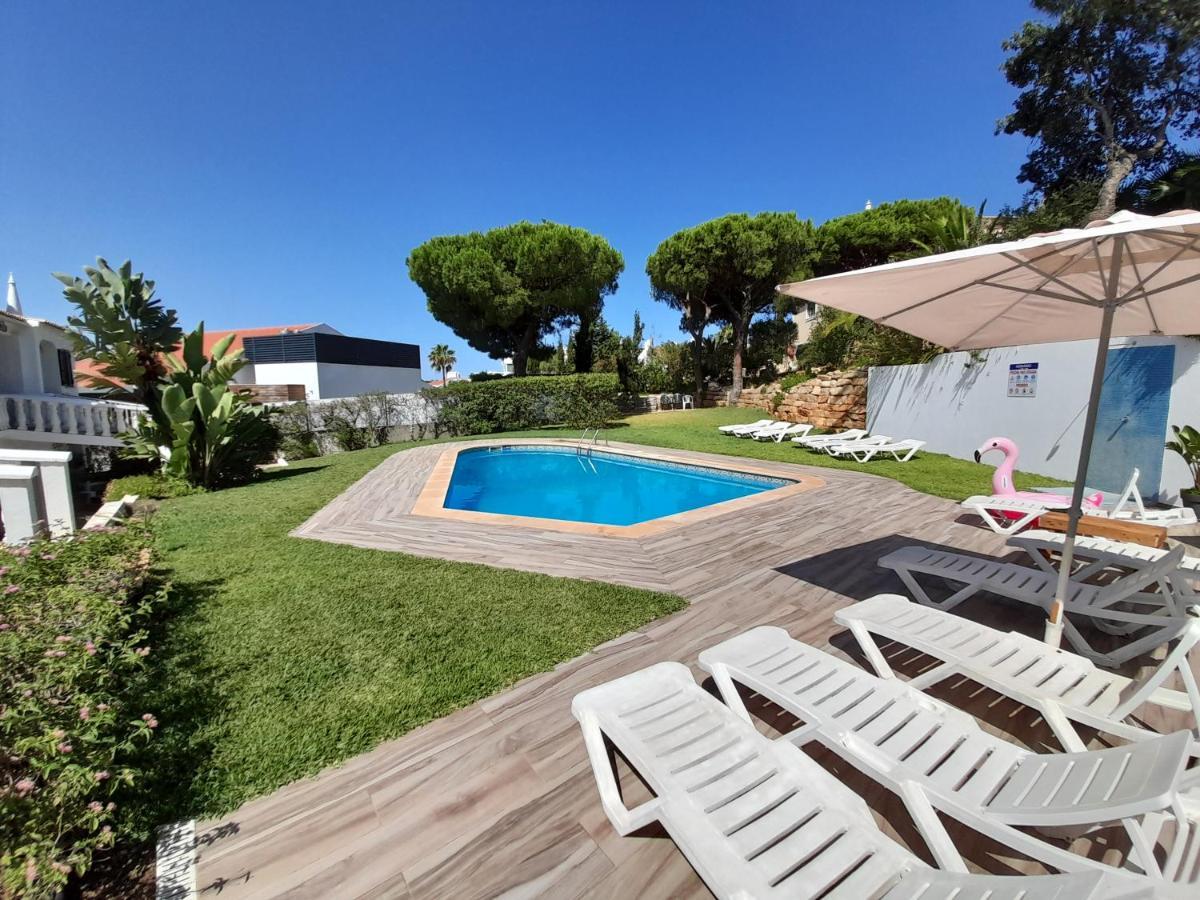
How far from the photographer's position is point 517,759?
2.39 metres

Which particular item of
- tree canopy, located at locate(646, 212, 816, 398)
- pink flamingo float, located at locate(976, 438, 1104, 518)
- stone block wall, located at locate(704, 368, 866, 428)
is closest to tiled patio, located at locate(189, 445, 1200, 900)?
pink flamingo float, located at locate(976, 438, 1104, 518)

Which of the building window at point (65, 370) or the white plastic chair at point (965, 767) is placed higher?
the building window at point (65, 370)

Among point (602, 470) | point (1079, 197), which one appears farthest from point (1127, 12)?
point (602, 470)

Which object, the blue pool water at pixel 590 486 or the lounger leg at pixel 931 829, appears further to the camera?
the blue pool water at pixel 590 486

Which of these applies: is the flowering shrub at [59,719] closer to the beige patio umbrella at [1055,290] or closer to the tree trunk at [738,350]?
the beige patio umbrella at [1055,290]

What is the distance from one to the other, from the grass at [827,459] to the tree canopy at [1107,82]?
55.2 feet

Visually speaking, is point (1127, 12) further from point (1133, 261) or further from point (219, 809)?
point (219, 809)

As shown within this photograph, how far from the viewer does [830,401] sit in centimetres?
1612

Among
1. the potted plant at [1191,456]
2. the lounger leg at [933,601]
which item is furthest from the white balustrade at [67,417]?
the potted plant at [1191,456]

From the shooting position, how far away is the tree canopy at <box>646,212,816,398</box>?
24.7 metres

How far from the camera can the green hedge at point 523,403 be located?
65.3ft

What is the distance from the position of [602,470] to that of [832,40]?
50.0 feet

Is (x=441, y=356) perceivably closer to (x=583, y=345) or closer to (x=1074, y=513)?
(x=583, y=345)

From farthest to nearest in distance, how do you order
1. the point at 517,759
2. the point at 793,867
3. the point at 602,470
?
the point at 602,470
the point at 517,759
the point at 793,867
